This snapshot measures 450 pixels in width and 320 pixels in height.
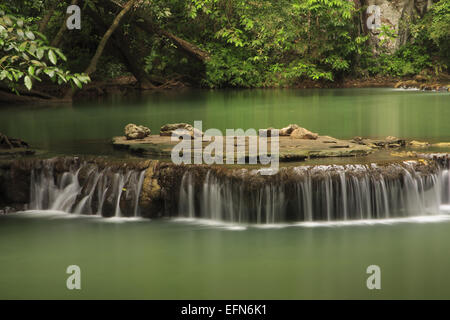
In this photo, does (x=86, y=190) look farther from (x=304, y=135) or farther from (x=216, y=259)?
(x=304, y=135)

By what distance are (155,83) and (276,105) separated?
372 inches

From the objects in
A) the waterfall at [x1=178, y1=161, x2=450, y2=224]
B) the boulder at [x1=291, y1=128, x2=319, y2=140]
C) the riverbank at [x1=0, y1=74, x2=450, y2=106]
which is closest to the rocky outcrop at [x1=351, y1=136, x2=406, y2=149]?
the boulder at [x1=291, y1=128, x2=319, y2=140]

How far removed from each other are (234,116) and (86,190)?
6.27 m

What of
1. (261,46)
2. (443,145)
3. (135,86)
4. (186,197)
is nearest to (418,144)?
(443,145)

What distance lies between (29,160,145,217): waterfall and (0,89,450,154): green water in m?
0.97

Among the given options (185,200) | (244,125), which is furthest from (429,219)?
(244,125)

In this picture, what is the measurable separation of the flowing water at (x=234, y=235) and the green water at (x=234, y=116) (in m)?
1.49

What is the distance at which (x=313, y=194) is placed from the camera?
6.86 metres

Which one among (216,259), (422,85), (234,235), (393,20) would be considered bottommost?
(216,259)

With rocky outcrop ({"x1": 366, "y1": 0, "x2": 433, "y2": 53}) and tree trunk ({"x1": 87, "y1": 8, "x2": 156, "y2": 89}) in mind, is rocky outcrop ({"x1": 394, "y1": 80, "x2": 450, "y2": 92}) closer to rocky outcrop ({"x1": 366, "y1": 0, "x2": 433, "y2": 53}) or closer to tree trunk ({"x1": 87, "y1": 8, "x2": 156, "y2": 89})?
rocky outcrop ({"x1": 366, "y1": 0, "x2": 433, "y2": 53})

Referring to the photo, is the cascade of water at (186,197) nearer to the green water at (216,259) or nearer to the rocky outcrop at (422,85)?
the green water at (216,259)

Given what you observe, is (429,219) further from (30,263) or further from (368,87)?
(368,87)

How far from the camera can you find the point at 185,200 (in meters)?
7.13

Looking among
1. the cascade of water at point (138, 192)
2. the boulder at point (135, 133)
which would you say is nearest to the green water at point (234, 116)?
the boulder at point (135, 133)
